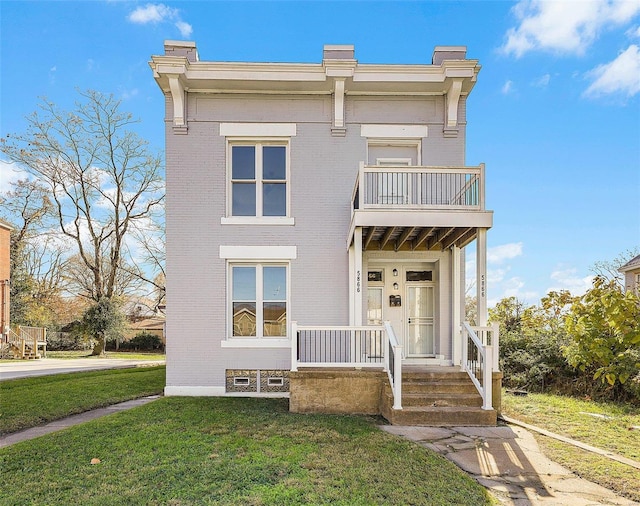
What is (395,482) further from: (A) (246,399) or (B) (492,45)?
(B) (492,45)

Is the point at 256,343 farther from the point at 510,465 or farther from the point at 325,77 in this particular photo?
the point at 325,77

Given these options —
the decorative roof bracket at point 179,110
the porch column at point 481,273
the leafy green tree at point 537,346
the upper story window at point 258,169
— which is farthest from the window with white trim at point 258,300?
the leafy green tree at point 537,346

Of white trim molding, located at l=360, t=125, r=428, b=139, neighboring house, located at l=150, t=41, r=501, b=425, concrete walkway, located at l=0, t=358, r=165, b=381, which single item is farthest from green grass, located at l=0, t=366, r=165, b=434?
white trim molding, located at l=360, t=125, r=428, b=139

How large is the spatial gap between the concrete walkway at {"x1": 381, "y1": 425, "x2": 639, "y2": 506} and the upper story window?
5390mm

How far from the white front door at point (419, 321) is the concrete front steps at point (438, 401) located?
4.67ft

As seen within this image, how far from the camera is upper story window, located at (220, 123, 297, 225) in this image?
9.57 m

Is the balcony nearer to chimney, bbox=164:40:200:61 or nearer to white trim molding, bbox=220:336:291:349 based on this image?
white trim molding, bbox=220:336:291:349

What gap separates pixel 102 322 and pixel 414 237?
21.4 m

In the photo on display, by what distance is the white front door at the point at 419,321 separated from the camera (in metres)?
9.78

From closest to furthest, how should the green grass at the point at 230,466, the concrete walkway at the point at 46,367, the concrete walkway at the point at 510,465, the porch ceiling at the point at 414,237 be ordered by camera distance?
the green grass at the point at 230,466 < the concrete walkway at the point at 510,465 < the porch ceiling at the point at 414,237 < the concrete walkway at the point at 46,367

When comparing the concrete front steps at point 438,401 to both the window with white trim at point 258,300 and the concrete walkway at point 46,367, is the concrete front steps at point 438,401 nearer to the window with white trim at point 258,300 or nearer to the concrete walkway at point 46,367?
the window with white trim at point 258,300

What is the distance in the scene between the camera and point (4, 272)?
24.1m

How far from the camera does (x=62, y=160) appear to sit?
80.6 feet

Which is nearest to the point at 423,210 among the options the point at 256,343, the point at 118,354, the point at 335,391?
the point at 335,391
